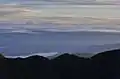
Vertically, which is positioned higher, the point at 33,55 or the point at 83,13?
the point at 83,13

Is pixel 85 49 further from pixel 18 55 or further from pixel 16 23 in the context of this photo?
pixel 16 23

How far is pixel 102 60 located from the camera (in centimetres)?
122

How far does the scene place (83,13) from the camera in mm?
1510

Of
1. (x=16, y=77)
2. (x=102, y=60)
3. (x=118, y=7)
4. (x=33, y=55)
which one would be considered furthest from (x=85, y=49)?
(x=118, y=7)

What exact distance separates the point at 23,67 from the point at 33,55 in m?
0.09

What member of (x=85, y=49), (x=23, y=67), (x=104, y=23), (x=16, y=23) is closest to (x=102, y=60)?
(x=85, y=49)

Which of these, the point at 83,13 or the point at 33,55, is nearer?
the point at 33,55

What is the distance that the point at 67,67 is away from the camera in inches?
48.6

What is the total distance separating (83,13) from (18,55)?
0.45 meters

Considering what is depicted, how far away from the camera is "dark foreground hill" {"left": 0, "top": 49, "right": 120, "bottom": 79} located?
1221 mm

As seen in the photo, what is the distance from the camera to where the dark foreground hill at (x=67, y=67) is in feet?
4.00

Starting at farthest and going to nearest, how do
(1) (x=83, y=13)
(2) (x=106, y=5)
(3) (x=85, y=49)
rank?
(2) (x=106, y=5) → (1) (x=83, y=13) → (3) (x=85, y=49)

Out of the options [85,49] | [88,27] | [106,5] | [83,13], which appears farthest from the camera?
[106,5]

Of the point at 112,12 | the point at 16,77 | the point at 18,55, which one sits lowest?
the point at 16,77
